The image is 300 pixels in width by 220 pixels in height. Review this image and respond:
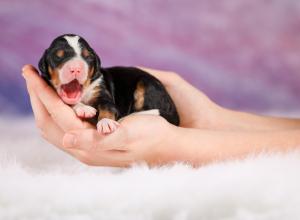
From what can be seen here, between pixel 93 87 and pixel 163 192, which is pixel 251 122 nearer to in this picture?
pixel 93 87

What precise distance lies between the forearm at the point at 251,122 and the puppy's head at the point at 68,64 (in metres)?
1.18

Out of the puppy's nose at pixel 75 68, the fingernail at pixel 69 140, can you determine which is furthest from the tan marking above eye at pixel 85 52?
the fingernail at pixel 69 140

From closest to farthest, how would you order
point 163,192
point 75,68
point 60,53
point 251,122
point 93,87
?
1. point 163,192
2. point 75,68
3. point 60,53
4. point 93,87
5. point 251,122

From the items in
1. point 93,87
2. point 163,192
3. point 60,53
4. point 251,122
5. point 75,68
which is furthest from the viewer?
point 251,122

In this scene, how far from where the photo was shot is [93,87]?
120 inches

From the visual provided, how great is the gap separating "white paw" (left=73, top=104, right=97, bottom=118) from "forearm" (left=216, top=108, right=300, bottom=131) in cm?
120

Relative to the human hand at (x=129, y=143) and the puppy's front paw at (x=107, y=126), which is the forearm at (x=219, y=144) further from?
the puppy's front paw at (x=107, y=126)

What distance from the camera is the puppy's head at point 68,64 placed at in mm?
2840

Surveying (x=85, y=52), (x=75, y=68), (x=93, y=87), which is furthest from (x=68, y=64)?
(x=93, y=87)

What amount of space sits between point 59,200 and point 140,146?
18.9 inches

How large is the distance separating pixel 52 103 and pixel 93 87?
235 millimetres

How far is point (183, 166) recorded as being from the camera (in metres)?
2.87

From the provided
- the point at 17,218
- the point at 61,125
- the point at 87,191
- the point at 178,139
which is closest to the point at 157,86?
the point at 178,139

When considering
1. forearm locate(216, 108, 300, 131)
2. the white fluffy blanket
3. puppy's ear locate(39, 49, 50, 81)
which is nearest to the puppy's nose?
puppy's ear locate(39, 49, 50, 81)
